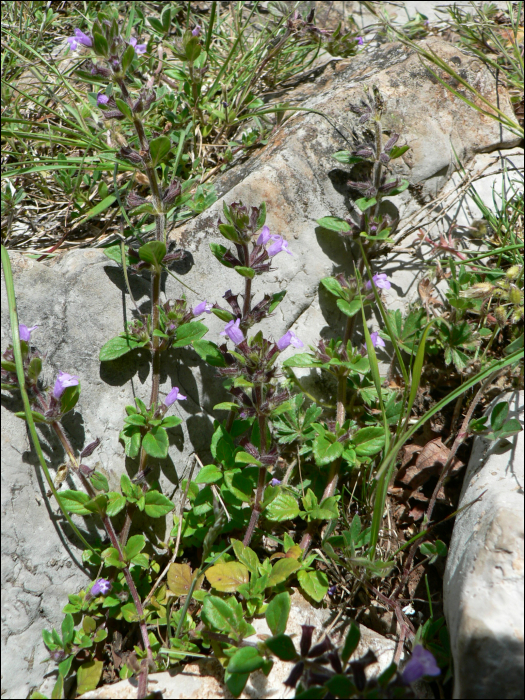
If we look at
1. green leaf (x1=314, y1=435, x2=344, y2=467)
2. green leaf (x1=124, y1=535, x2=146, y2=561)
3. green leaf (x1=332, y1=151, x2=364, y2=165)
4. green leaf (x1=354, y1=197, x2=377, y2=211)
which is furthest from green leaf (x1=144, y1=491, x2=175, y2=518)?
green leaf (x1=332, y1=151, x2=364, y2=165)

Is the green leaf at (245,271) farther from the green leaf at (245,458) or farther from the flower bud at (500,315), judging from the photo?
the flower bud at (500,315)

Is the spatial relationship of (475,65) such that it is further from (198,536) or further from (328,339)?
(198,536)

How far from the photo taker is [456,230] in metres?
3.68

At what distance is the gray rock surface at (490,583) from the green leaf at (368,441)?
49 centimetres

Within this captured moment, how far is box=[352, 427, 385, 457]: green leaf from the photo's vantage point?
9.18 feet

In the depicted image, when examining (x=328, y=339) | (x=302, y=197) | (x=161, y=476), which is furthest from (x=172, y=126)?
(x=161, y=476)

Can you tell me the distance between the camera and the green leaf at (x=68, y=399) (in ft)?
8.62

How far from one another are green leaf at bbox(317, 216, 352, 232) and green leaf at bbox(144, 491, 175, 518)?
182 cm

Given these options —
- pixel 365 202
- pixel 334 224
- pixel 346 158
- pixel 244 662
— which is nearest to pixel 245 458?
pixel 244 662

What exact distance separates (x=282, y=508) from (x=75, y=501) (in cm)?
104

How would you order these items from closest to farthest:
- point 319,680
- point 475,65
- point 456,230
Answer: point 319,680, point 456,230, point 475,65

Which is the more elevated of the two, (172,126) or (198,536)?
(172,126)

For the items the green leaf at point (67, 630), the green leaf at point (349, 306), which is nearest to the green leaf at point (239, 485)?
the green leaf at point (67, 630)

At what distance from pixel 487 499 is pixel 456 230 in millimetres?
2006
